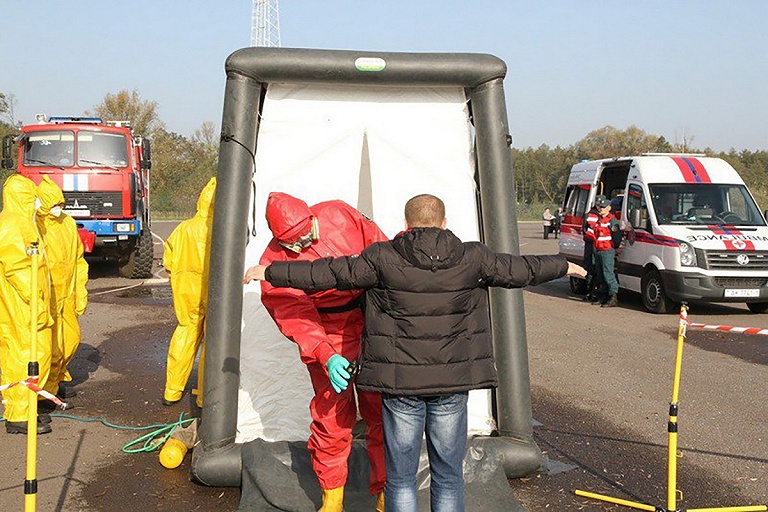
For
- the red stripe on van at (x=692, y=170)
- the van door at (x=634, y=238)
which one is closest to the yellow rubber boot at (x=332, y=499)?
the van door at (x=634, y=238)

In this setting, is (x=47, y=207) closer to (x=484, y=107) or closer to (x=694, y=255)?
(x=484, y=107)

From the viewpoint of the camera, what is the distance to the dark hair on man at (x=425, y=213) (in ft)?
12.3

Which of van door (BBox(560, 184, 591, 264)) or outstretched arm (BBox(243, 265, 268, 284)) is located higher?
van door (BBox(560, 184, 591, 264))

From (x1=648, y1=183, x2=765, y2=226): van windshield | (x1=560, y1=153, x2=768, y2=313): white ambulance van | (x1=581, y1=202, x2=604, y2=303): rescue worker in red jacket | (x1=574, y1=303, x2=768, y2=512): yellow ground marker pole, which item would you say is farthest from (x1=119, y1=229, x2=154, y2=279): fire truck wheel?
(x1=574, y1=303, x2=768, y2=512): yellow ground marker pole

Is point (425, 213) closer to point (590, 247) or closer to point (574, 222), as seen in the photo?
point (590, 247)

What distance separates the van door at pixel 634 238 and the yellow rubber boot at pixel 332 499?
32.1ft

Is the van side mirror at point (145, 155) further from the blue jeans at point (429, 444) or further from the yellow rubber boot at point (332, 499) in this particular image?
the blue jeans at point (429, 444)

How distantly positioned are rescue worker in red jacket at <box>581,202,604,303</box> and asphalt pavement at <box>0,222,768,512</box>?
6.03 ft

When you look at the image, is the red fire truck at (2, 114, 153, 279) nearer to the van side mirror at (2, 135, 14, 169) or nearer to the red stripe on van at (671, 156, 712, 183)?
the van side mirror at (2, 135, 14, 169)

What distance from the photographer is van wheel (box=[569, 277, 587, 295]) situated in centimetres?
1560

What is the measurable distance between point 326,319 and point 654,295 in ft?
32.6

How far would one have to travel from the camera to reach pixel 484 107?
18.0 feet

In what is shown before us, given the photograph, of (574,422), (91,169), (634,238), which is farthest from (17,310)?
(91,169)

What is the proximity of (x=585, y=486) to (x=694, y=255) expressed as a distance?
795cm
